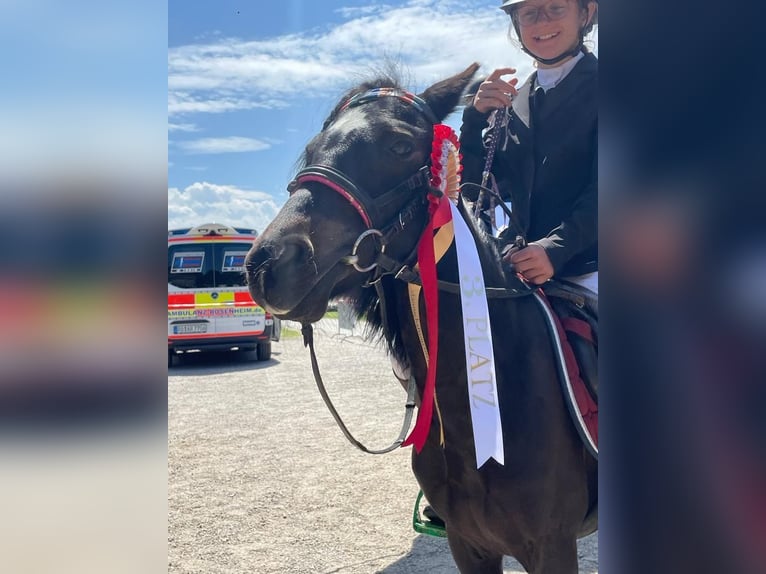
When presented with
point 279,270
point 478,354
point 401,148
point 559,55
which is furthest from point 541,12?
point 279,270

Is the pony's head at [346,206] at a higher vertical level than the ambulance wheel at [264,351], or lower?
higher

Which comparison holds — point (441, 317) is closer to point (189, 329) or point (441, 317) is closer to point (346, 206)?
point (346, 206)

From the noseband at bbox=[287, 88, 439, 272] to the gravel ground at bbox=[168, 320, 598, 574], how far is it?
0.55 m

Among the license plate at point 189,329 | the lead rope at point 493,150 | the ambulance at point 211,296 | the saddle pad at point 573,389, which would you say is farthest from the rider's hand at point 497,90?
the license plate at point 189,329

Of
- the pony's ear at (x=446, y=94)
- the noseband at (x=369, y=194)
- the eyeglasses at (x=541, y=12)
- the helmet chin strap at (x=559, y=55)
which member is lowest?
the noseband at (x=369, y=194)

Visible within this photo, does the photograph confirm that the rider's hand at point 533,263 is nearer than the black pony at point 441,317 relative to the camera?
No

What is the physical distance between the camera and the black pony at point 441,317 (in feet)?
6.39

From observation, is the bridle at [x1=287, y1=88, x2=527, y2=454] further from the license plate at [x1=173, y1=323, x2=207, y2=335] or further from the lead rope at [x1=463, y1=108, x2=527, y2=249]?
the license plate at [x1=173, y1=323, x2=207, y2=335]

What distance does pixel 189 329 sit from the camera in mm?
13453

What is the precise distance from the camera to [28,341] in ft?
1.73

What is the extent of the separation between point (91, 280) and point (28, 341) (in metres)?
0.07

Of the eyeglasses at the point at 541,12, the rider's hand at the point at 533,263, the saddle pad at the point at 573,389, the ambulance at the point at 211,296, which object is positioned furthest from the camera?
the ambulance at the point at 211,296

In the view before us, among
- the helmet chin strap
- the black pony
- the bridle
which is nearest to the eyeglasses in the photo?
the helmet chin strap

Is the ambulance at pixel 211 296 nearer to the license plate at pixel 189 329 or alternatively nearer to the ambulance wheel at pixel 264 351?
the license plate at pixel 189 329
